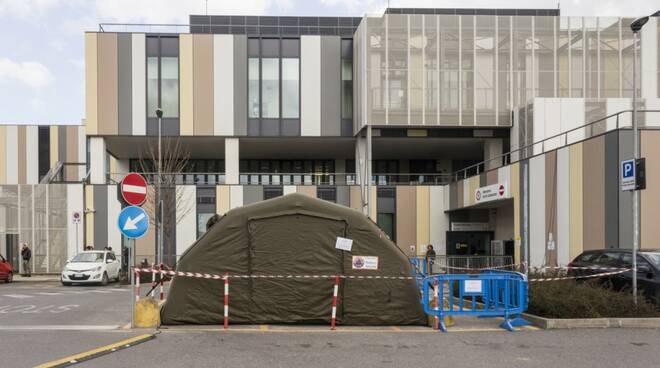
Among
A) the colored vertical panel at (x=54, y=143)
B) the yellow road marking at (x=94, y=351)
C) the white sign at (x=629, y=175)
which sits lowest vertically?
the yellow road marking at (x=94, y=351)

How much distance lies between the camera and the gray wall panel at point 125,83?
113ft

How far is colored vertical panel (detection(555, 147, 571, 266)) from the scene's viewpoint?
67.1ft

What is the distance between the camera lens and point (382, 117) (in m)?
32.3

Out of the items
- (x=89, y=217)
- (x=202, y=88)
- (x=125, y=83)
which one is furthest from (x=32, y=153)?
(x=202, y=88)

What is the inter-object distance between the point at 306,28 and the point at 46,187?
83.9 feet

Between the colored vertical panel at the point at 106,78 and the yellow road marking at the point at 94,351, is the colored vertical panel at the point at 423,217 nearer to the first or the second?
the colored vertical panel at the point at 106,78

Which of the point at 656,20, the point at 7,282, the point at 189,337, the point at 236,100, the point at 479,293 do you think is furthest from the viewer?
the point at 236,100

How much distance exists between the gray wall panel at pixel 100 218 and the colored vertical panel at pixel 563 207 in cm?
2330

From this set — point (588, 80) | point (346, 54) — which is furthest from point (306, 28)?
point (588, 80)

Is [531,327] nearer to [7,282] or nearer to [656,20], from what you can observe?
[7,282]

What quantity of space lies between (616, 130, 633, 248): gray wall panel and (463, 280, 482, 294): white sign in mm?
8451

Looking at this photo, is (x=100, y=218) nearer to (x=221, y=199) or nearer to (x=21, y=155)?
(x=221, y=199)

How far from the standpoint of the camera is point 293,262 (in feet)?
38.4

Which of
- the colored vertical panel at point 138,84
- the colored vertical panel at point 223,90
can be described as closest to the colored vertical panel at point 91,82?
the colored vertical panel at point 138,84
